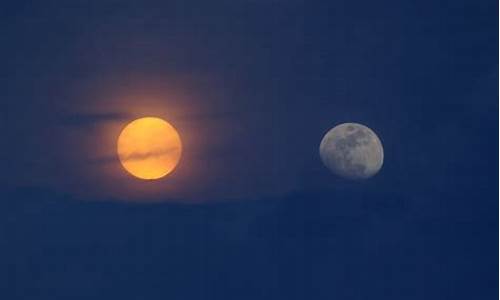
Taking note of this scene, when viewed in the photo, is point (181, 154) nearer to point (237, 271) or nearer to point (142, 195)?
point (142, 195)

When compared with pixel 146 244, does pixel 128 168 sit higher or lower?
higher

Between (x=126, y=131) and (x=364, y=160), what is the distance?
13.0 feet

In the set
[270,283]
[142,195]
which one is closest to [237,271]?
[270,283]

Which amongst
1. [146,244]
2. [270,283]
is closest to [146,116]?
[146,244]

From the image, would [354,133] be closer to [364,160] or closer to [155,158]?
[364,160]

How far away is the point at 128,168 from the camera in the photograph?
1830 cm

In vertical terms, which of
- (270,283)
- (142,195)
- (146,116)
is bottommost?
(270,283)

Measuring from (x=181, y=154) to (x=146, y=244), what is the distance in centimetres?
159

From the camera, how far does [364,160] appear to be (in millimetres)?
18750

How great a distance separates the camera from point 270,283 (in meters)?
18.6

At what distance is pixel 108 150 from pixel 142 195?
919 millimetres

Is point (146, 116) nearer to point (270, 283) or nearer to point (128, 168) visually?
point (128, 168)

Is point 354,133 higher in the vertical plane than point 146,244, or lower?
higher

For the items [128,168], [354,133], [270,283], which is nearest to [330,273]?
[270,283]
